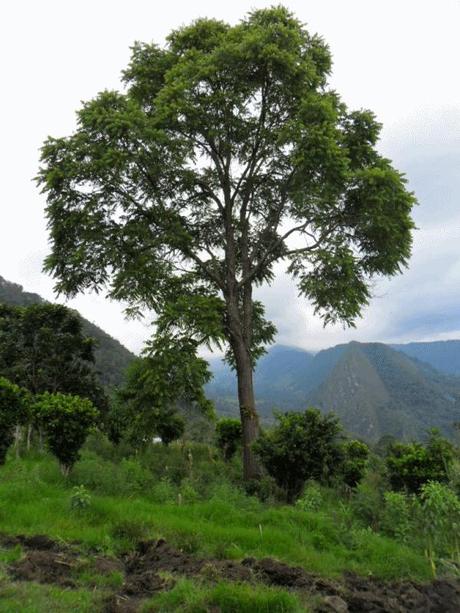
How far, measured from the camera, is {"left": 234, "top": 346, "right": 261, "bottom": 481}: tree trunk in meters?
13.8

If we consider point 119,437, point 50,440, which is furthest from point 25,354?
point 50,440

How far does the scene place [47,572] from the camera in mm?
5922

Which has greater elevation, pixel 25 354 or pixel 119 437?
pixel 25 354

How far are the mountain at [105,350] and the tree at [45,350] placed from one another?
2682cm

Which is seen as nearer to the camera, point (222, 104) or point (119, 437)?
point (222, 104)

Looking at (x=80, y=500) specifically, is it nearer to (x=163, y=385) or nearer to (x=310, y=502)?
(x=163, y=385)

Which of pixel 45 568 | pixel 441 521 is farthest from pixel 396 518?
pixel 45 568

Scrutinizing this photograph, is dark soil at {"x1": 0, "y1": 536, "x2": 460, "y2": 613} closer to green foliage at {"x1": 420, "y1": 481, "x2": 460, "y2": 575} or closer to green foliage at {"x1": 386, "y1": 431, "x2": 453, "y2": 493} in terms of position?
green foliage at {"x1": 420, "y1": 481, "x2": 460, "y2": 575}

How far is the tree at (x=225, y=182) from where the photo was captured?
40.4 feet

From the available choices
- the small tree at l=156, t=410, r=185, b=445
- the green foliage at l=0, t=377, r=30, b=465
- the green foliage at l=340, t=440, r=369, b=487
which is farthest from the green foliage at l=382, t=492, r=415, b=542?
the small tree at l=156, t=410, r=185, b=445

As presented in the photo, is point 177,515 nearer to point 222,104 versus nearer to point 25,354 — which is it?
point 222,104

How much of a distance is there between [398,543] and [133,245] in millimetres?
10128

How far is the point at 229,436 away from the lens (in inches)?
707

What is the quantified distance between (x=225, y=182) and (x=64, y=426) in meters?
9.72
